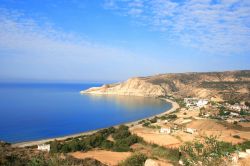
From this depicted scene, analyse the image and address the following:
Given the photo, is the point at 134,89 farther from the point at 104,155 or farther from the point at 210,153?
the point at 210,153

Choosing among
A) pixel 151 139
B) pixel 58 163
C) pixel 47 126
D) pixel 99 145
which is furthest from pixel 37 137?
pixel 58 163

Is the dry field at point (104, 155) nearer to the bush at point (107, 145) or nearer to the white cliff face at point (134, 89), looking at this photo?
the bush at point (107, 145)

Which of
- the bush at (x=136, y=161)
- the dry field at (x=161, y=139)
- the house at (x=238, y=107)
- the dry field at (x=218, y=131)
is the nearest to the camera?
the bush at (x=136, y=161)

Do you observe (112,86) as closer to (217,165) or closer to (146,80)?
(146,80)

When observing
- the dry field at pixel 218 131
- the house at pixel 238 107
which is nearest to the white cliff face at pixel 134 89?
the house at pixel 238 107

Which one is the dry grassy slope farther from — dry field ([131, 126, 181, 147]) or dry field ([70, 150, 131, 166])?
dry field ([70, 150, 131, 166])

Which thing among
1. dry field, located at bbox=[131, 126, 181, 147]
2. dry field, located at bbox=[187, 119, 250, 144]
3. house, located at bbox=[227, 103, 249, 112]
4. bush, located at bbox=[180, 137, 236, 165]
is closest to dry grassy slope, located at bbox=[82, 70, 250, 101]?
house, located at bbox=[227, 103, 249, 112]

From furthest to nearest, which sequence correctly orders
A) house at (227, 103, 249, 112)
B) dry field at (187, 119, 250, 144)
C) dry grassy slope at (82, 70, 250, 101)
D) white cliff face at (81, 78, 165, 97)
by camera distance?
white cliff face at (81, 78, 165, 97) → dry grassy slope at (82, 70, 250, 101) → house at (227, 103, 249, 112) → dry field at (187, 119, 250, 144)

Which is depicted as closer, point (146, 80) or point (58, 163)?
point (58, 163)

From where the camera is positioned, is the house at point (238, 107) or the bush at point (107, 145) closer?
the bush at point (107, 145)
